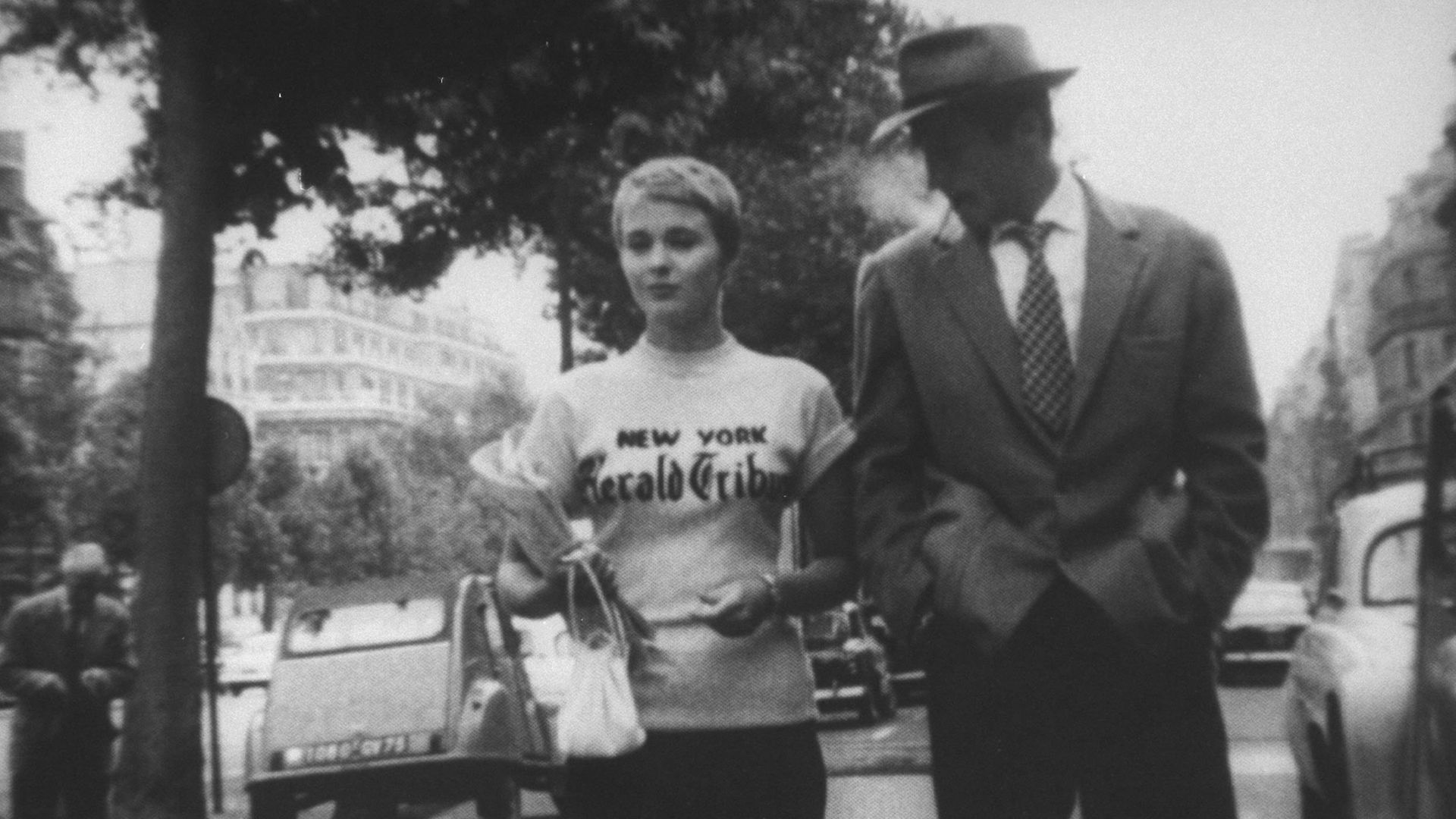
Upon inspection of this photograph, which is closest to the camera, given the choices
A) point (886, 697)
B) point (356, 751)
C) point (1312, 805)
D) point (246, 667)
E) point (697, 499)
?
point (697, 499)

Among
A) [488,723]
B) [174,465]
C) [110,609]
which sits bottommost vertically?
[488,723]

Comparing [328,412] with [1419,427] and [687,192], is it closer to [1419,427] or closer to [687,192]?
[1419,427]

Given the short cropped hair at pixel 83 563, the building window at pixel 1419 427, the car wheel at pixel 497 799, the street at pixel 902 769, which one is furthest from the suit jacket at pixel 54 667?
the building window at pixel 1419 427

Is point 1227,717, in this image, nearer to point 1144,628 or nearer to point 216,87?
point 216,87

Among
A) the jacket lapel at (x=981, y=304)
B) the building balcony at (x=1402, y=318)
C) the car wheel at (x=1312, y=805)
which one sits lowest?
the car wheel at (x=1312, y=805)

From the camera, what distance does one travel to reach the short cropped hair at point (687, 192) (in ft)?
10.3

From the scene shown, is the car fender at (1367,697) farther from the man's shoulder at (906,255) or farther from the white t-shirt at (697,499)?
the man's shoulder at (906,255)

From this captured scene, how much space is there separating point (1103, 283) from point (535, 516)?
Result: 92cm

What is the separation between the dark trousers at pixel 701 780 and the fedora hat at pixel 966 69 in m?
0.97

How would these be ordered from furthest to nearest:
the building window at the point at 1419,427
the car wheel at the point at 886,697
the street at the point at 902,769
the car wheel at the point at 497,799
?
the car wheel at the point at 886,697
the car wheel at the point at 497,799
the street at the point at 902,769
the building window at the point at 1419,427

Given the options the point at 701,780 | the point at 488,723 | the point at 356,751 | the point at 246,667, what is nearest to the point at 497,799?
the point at 488,723

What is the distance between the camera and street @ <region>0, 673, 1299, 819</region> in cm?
1128

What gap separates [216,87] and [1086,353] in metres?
8.87

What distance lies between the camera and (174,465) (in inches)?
424
